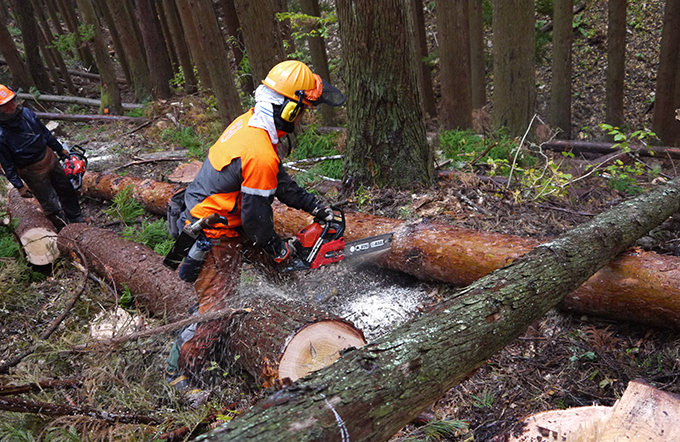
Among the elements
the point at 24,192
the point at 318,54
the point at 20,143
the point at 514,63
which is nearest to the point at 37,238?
the point at 24,192

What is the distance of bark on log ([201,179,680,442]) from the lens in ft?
4.42

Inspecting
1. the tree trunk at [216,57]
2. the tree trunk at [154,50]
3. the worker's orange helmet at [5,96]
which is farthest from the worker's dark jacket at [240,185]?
the tree trunk at [154,50]

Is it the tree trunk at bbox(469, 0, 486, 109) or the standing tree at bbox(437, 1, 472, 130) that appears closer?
the standing tree at bbox(437, 1, 472, 130)

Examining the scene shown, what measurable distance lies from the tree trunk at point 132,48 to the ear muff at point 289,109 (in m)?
9.54

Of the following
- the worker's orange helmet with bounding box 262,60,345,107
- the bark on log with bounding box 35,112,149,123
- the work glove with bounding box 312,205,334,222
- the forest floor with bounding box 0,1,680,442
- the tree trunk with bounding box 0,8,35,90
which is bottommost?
the forest floor with bounding box 0,1,680,442

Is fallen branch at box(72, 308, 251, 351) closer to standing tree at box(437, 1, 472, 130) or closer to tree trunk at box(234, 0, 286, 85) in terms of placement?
tree trunk at box(234, 0, 286, 85)

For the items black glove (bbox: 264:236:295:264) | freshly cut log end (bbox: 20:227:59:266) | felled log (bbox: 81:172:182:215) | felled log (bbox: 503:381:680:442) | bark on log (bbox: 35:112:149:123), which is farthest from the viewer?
bark on log (bbox: 35:112:149:123)

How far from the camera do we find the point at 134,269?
155 inches

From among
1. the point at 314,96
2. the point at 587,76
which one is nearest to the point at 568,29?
the point at 587,76

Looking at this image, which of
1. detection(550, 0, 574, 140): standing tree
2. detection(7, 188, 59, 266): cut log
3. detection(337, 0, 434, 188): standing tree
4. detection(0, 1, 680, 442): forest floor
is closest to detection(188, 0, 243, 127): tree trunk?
detection(0, 1, 680, 442): forest floor

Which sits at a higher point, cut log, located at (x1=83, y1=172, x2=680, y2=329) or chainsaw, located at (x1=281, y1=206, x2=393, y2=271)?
chainsaw, located at (x1=281, y1=206, x2=393, y2=271)

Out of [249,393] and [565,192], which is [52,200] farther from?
[565,192]

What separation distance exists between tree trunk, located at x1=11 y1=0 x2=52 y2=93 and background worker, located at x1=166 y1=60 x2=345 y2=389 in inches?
512

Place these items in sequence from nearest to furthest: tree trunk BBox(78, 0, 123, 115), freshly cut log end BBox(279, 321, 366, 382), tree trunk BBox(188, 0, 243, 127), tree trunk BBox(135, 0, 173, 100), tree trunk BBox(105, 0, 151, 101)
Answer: freshly cut log end BBox(279, 321, 366, 382), tree trunk BBox(188, 0, 243, 127), tree trunk BBox(78, 0, 123, 115), tree trunk BBox(105, 0, 151, 101), tree trunk BBox(135, 0, 173, 100)
